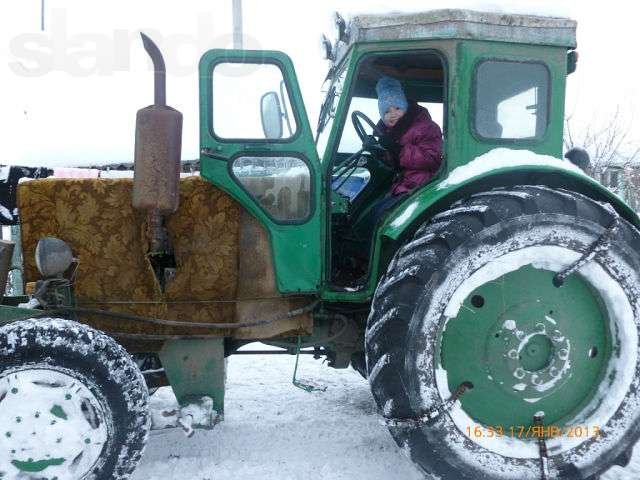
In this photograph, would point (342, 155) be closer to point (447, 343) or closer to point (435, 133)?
point (435, 133)

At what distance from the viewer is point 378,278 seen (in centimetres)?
267

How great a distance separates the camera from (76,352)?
7.39ft

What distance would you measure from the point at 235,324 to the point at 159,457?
86cm

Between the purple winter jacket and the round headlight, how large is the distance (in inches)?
68.2

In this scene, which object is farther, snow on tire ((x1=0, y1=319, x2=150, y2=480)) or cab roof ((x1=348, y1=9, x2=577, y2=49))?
cab roof ((x1=348, y1=9, x2=577, y2=49))

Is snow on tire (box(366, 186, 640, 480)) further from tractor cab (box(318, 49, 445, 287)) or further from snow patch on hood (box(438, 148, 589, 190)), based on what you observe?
tractor cab (box(318, 49, 445, 287))

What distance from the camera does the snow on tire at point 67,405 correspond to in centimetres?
221

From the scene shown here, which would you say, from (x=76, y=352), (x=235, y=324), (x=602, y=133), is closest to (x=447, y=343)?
(x=235, y=324)

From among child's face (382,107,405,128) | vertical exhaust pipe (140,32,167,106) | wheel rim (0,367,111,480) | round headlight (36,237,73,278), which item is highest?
vertical exhaust pipe (140,32,167,106)

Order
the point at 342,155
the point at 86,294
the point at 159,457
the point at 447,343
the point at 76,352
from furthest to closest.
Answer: the point at 342,155, the point at 159,457, the point at 86,294, the point at 447,343, the point at 76,352

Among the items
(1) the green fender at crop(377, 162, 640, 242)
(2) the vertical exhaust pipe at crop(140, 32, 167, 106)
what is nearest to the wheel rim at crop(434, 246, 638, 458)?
(1) the green fender at crop(377, 162, 640, 242)

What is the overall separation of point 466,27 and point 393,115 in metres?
0.72

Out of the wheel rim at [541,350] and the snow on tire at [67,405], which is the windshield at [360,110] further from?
the snow on tire at [67,405]

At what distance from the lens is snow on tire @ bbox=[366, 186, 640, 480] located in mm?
2295
